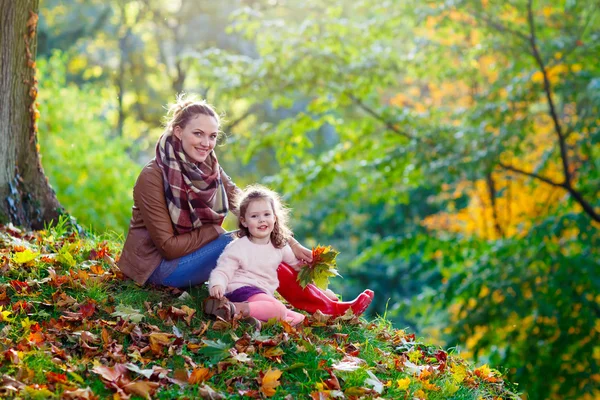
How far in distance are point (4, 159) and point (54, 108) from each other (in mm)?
8142

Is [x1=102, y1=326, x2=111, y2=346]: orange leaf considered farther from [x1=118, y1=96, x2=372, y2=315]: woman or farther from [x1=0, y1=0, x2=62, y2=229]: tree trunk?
[x1=0, y1=0, x2=62, y2=229]: tree trunk

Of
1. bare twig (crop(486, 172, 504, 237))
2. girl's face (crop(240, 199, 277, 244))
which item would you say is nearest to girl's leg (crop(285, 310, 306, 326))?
girl's face (crop(240, 199, 277, 244))

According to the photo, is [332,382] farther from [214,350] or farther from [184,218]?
[184,218]

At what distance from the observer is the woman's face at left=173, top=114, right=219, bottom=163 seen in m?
4.37

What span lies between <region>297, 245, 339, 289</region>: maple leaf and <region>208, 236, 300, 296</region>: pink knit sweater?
0.20 m

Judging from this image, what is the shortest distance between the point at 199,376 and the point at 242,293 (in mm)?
838

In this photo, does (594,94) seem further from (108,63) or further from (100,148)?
(108,63)

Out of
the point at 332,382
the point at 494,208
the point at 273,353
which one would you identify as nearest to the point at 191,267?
the point at 273,353

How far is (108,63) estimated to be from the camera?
22875 millimetres

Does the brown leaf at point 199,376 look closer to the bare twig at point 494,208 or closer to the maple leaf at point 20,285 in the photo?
the maple leaf at point 20,285

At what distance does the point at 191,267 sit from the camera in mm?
4418

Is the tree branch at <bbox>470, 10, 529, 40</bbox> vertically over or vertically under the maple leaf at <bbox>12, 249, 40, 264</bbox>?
over

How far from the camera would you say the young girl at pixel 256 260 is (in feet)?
13.5

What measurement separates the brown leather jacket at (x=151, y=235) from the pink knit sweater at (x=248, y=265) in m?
0.29
